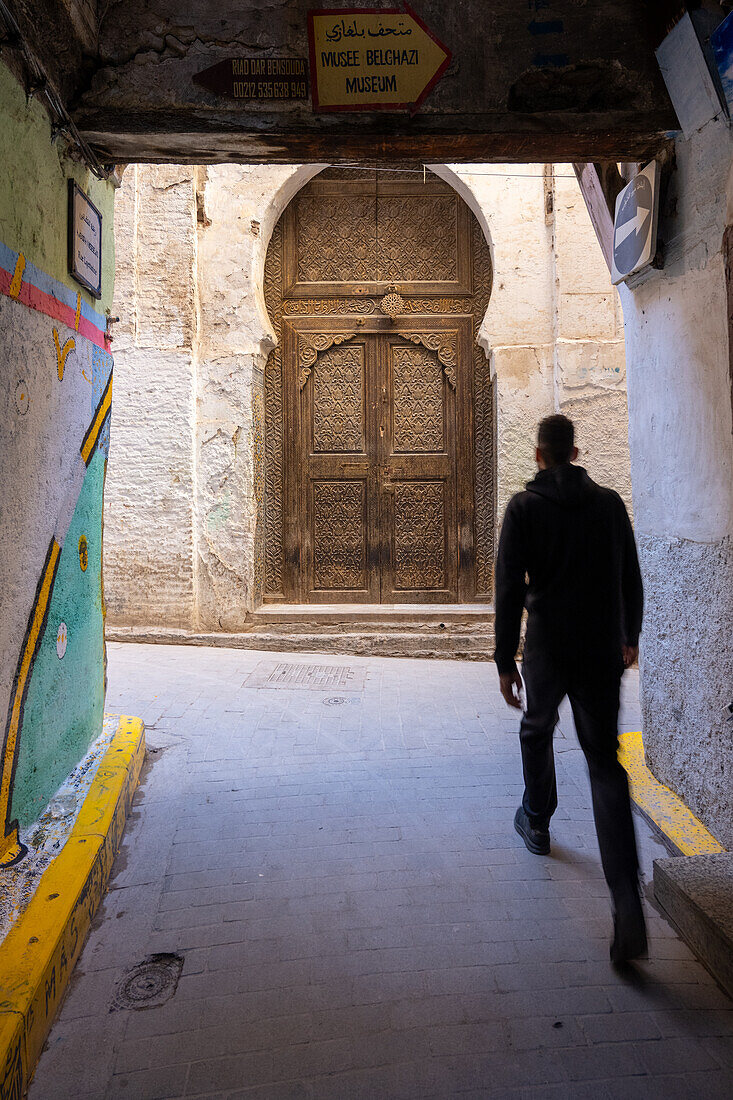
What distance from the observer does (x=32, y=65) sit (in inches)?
94.1

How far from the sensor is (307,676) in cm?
546

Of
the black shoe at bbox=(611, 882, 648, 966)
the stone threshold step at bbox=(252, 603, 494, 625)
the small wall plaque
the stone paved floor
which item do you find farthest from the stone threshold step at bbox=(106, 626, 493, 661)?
the black shoe at bbox=(611, 882, 648, 966)

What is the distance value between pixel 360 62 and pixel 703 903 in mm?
3046

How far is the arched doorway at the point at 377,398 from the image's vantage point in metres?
6.71

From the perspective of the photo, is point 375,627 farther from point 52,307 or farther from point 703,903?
point 703,903

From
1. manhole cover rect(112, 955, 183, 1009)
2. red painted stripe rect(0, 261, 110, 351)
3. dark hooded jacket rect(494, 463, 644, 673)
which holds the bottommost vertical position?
manhole cover rect(112, 955, 183, 1009)

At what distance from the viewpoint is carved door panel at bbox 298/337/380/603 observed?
6.77m

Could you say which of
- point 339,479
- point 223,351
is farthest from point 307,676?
point 223,351

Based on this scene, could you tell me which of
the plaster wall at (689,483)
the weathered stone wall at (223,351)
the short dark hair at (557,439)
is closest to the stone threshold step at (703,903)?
the plaster wall at (689,483)

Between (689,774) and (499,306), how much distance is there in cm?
432

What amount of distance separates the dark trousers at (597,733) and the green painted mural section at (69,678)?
173cm

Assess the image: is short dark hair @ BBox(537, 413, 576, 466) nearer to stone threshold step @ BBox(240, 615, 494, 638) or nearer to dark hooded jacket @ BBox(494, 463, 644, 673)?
dark hooded jacket @ BBox(494, 463, 644, 673)

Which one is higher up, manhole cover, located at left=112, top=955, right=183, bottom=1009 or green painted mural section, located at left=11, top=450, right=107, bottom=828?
green painted mural section, located at left=11, top=450, right=107, bottom=828

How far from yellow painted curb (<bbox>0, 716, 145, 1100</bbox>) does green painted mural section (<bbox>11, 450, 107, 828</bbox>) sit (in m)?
0.19
